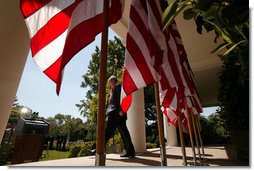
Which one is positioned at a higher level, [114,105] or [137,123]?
[114,105]

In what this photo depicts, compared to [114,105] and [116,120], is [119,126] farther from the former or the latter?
[114,105]

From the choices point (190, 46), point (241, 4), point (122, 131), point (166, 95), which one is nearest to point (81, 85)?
point (190, 46)

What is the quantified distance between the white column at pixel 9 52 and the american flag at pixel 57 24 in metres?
0.26

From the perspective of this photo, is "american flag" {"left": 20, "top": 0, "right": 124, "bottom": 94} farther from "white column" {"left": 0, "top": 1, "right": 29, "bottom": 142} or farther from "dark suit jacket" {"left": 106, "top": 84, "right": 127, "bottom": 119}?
"dark suit jacket" {"left": 106, "top": 84, "right": 127, "bottom": 119}

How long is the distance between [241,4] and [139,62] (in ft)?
3.36

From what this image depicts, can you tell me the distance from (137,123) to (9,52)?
505 centimetres

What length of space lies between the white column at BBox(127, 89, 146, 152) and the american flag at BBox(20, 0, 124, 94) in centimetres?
502

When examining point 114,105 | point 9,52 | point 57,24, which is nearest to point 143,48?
point 57,24

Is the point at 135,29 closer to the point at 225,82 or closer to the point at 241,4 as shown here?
the point at 241,4

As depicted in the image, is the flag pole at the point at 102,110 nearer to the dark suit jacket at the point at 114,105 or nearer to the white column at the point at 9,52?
the white column at the point at 9,52

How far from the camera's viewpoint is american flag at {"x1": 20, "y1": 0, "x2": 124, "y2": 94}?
4.97 ft

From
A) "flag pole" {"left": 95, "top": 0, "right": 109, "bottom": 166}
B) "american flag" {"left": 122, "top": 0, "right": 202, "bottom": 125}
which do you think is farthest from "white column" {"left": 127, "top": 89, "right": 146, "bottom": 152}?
"flag pole" {"left": 95, "top": 0, "right": 109, "bottom": 166}

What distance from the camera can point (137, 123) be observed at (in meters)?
6.47

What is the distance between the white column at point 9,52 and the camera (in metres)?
1.76
